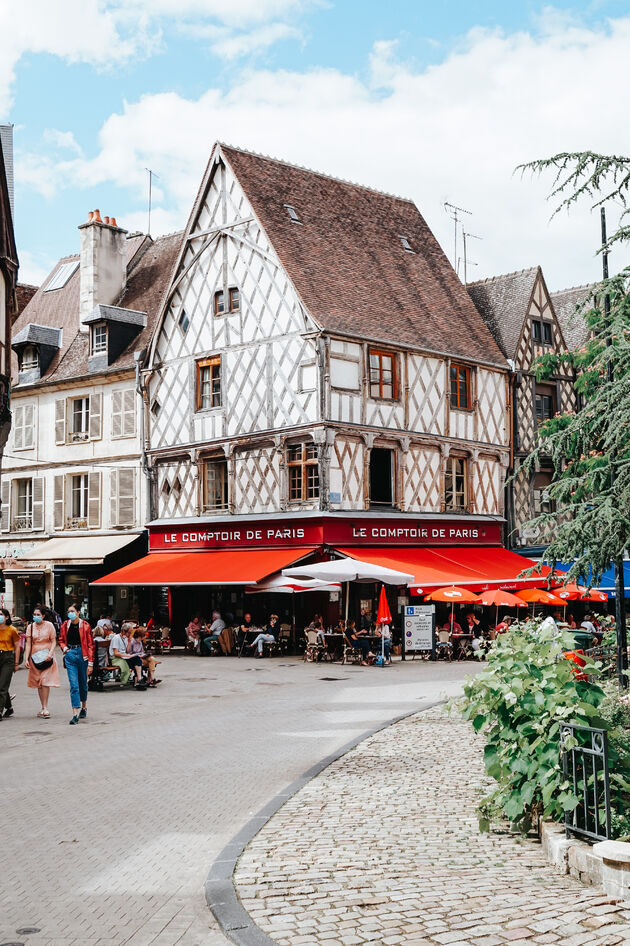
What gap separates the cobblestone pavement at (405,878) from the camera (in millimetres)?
5023

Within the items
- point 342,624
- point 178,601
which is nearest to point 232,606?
point 178,601

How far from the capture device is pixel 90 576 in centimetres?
3162

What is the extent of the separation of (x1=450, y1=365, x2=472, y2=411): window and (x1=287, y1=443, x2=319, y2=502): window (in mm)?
5183

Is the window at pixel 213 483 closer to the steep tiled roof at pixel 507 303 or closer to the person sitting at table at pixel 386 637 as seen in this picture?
the person sitting at table at pixel 386 637

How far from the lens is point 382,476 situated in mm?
27625

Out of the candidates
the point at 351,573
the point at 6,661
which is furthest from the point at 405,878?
the point at 351,573

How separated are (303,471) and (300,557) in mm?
2368

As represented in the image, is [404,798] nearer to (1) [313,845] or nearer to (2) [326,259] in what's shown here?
(1) [313,845]

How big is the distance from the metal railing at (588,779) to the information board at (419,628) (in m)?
16.1

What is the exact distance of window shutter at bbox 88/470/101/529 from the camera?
31812 millimetres

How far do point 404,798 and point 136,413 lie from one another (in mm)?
23976

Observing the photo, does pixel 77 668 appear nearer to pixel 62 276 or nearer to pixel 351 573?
pixel 351 573

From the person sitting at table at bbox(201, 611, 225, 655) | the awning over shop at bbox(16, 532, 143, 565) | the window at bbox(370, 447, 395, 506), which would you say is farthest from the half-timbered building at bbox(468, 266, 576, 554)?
the awning over shop at bbox(16, 532, 143, 565)

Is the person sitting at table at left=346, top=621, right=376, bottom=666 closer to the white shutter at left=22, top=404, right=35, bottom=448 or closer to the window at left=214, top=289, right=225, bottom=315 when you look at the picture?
the window at left=214, top=289, right=225, bottom=315
